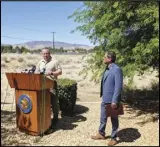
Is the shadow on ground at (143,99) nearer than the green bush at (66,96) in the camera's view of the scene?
No

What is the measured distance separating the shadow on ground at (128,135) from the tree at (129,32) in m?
1.68

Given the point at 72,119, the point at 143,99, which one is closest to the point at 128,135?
the point at 72,119

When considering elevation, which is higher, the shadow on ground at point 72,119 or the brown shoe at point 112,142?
the shadow on ground at point 72,119

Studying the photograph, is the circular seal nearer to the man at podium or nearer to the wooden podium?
the wooden podium

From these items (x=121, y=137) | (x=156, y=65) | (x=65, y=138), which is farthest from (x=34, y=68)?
Answer: (x=156, y=65)

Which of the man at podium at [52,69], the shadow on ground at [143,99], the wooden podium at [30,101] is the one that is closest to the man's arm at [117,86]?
the wooden podium at [30,101]

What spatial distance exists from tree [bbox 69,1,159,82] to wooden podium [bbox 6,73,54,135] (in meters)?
2.94

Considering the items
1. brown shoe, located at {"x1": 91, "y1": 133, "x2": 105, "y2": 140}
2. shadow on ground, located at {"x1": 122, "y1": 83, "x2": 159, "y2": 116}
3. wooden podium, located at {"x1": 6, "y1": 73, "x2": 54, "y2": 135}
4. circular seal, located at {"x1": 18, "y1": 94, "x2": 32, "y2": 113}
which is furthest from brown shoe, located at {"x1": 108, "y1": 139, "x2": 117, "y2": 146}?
shadow on ground, located at {"x1": 122, "y1": 83, "x2": 159, "y2": 116}

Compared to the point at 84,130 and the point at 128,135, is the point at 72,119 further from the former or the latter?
the point at 128,135

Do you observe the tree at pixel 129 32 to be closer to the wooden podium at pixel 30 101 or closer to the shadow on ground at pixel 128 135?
the shadow on ground at pixel 128 135

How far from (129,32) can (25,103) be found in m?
4.35

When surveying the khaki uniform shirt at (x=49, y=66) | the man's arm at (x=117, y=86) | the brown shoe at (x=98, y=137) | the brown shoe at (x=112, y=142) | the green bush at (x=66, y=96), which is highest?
the khaki uniform shirt at (x=49, y=66)

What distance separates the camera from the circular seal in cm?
748

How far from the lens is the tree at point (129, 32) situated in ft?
31.0
